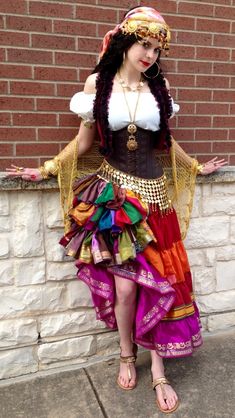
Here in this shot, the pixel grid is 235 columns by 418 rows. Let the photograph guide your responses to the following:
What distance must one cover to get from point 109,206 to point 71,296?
2.48 ft

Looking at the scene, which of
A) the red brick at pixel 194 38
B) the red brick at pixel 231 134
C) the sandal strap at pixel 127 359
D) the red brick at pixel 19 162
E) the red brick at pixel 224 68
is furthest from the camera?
the red brick at pixel 231 134

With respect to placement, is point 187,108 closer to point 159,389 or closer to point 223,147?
point 223,147

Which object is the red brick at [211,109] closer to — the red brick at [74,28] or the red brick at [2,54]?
the red brick at [74,28]

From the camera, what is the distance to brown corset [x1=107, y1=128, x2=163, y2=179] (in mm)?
2246

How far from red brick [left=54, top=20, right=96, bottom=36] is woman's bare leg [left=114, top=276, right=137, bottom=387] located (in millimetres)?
1383

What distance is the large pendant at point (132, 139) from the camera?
87.0 inches

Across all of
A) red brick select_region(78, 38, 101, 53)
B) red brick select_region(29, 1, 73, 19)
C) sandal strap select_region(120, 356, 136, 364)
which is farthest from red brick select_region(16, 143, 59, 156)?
sandal strap select_region(120, 356, 136, 364)

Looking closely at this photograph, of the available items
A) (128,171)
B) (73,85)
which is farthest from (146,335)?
(73,85)

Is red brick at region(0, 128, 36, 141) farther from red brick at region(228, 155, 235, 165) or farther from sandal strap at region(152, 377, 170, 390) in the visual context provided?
sandal strap at region(152, 377, 170, 390)

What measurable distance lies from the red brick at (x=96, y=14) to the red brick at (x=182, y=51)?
0.40m

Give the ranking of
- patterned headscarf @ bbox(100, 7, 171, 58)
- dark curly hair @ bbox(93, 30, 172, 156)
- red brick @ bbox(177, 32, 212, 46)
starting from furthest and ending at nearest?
1. red brick @ bbox(177, 32, 212, 46)
2. dark curly hair @ bbox(93, 30, 172, 156)
3. patterned headscarf @ bbox(100, 7, 171, 58)

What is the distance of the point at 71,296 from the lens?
2.64 metres

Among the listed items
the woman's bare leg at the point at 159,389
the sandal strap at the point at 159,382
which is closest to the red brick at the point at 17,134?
the woman's bare leg at the point at 159,389

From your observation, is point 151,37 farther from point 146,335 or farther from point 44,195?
point 146,335
